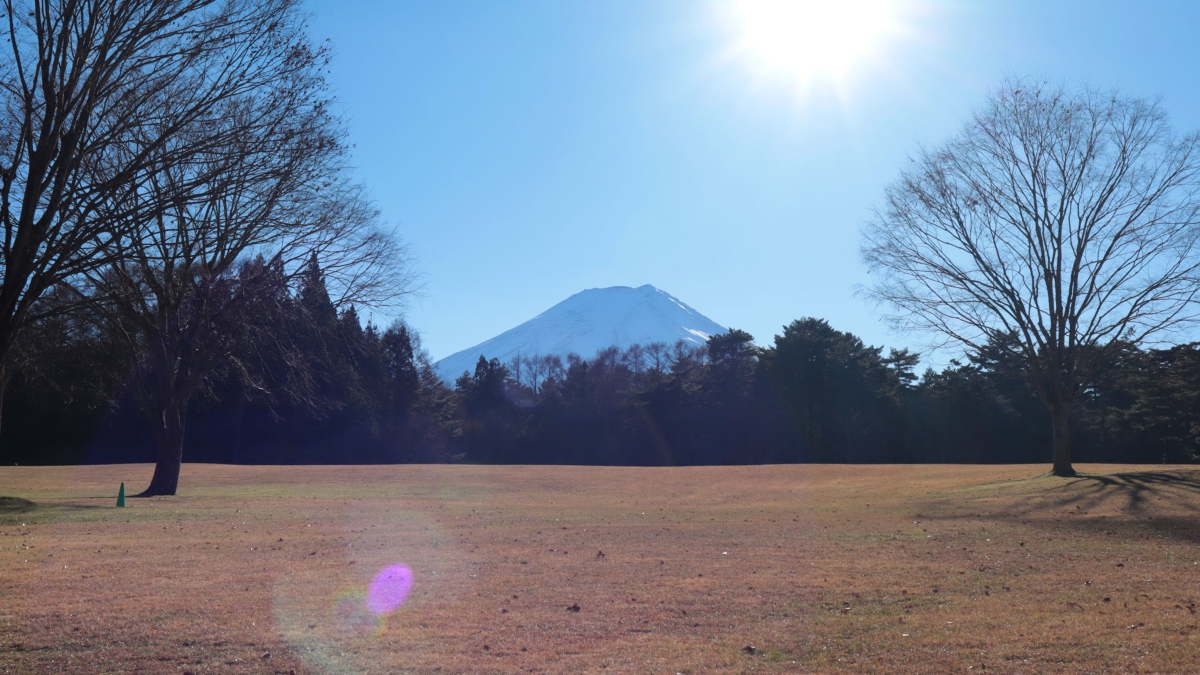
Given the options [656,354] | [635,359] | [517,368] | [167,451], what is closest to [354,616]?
Answer: [167,451]

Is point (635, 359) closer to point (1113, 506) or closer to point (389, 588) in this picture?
point (1113, 506)

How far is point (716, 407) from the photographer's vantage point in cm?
6956

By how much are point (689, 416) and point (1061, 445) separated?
42.8m

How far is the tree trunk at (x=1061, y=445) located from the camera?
28312mm

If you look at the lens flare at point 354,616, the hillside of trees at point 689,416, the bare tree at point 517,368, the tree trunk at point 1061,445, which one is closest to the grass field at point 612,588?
the lens flare at point 354,616

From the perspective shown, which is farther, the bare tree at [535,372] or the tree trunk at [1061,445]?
the bare tree at [535,372]

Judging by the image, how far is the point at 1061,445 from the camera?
28.5m

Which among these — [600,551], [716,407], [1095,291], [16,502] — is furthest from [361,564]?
[716,407]

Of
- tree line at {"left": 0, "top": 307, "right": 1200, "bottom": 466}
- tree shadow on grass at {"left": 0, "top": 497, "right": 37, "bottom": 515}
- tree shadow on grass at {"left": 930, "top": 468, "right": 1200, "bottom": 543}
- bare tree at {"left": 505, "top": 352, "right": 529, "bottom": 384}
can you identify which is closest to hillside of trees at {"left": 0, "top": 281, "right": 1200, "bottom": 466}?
tree line at {"left": 0, "top": 307, "right": 1200, "bottom": 466}

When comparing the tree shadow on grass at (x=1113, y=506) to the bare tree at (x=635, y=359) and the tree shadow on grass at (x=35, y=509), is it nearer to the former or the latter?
the tree shadow on grass at (x=35, y=509)

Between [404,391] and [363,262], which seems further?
[404,391]

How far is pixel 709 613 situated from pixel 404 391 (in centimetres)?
6680

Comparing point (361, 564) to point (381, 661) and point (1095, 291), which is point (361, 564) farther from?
point (1095, 291)

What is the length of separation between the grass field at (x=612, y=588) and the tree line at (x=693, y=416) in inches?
1161
